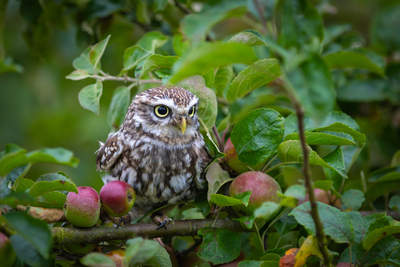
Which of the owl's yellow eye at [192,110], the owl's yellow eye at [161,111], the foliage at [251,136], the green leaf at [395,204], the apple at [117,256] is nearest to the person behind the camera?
the foliage at [251,136]

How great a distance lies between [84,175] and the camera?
5.61 metres

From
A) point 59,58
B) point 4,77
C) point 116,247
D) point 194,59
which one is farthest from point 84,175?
point 194,59

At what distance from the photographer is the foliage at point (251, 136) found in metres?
1.54

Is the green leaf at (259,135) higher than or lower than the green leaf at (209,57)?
lower

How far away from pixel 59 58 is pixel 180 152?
3.37 metres

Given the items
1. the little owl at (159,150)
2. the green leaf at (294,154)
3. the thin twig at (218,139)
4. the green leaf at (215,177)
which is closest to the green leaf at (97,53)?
the little owl at (159,150)

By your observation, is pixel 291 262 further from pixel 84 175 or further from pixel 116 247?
pixel 84 175

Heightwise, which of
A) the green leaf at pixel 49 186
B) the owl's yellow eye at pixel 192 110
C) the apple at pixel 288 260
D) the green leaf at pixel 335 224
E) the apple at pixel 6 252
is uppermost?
the green leaf at pixel 49 186

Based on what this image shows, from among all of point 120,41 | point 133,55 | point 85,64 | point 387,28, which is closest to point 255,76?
point 133,55

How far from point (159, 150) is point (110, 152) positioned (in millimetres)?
313

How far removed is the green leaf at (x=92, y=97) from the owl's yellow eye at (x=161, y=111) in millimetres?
610

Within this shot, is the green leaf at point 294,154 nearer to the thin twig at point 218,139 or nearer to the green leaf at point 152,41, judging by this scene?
the thin twig at point 218,139

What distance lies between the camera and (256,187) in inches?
88.4

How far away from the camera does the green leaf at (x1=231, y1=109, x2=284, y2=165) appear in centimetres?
230
